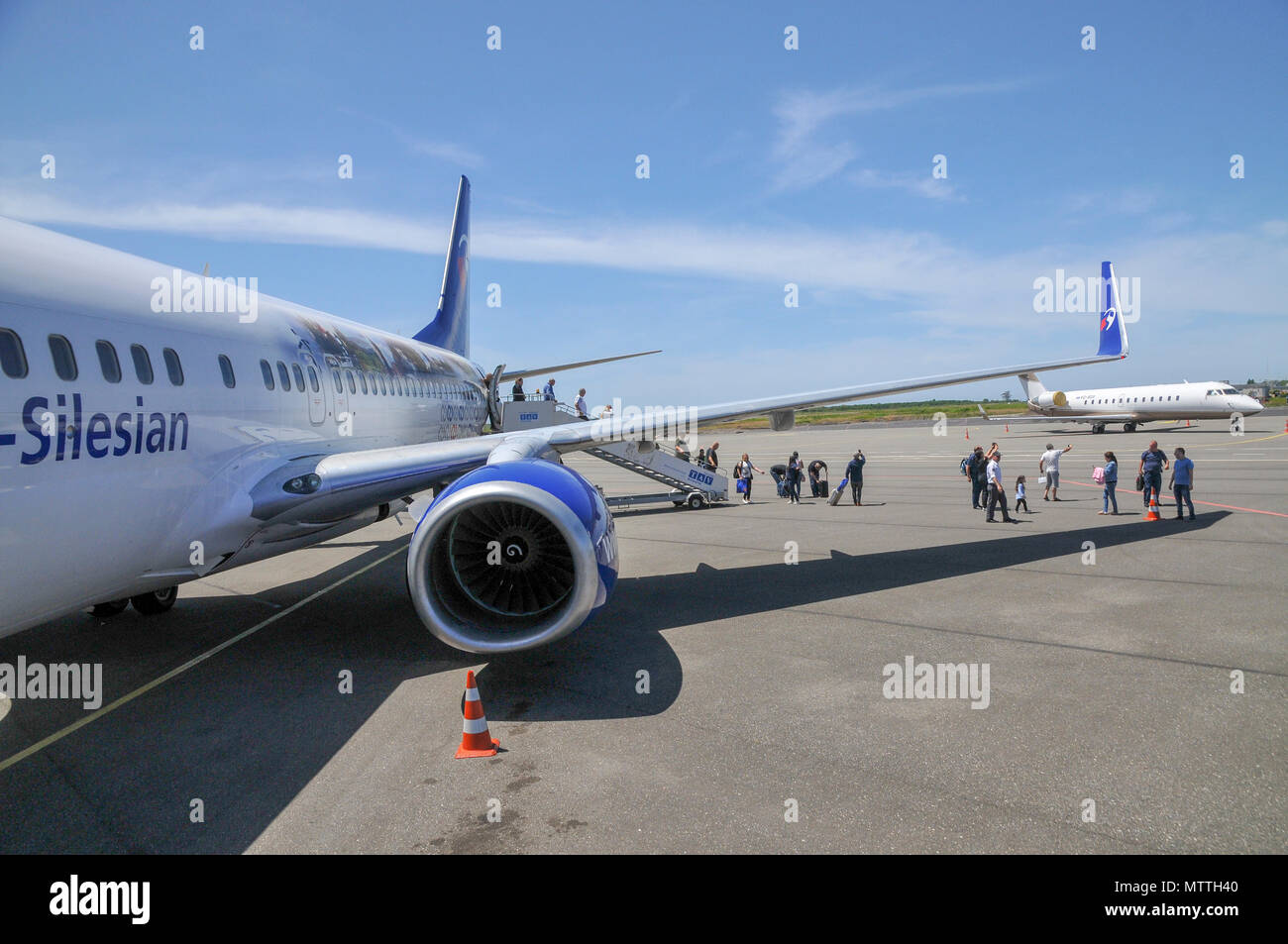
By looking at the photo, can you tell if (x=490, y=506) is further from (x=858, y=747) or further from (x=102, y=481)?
(x=858, y=747)

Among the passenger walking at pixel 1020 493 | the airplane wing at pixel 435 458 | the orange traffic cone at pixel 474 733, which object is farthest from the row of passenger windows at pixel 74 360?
the passenger walking at pixel 1020 493

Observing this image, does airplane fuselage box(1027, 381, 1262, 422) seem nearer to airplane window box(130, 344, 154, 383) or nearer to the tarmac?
the tarmac

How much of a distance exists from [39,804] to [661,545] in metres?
12.6

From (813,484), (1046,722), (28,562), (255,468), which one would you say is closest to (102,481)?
(28,562)

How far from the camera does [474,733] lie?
6.54 meters

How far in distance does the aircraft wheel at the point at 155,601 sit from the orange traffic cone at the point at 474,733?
282 inches

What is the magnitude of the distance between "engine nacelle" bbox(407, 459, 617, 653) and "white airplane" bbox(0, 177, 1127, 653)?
2 cm

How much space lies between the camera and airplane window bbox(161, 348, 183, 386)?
728 centimetres

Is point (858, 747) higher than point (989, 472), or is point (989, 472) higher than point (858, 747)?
point (989, 472)

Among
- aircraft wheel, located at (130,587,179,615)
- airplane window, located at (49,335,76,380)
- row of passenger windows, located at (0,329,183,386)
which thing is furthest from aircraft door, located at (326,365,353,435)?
airplane window, located at (49,335,76,380)

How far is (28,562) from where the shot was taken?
5.73 m

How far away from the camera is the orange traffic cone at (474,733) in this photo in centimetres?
653

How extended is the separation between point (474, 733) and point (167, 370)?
174 inches
